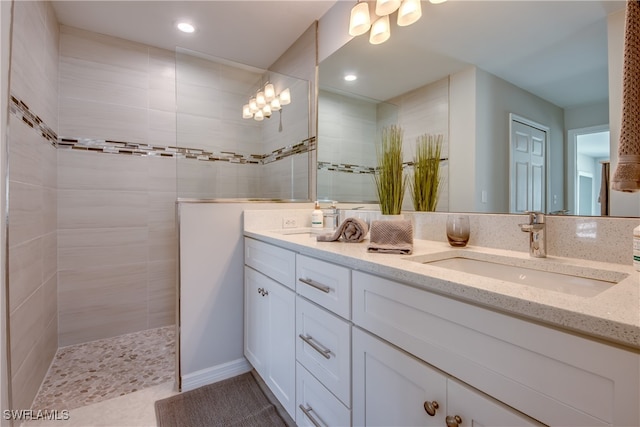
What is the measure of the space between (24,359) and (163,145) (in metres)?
1.62

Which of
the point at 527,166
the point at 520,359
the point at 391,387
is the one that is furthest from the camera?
the point at 527,166

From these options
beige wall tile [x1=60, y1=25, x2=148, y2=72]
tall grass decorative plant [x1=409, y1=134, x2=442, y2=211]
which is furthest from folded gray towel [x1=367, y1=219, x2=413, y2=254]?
beige wall tile [x1=60, y1=25, x2=148, y2=72]

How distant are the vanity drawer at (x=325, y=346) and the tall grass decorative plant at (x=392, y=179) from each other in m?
0.58

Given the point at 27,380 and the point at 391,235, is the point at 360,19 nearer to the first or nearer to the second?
the point at 391,235

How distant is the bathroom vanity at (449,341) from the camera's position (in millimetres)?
455

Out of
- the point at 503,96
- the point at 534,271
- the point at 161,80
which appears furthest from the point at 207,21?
the point at 534,271

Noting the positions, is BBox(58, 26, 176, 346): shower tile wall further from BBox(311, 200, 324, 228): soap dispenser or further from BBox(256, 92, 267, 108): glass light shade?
BBox(311, 200, 324, 228): soap dispenser

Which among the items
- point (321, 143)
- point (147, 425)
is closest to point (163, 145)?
point (321, 143)

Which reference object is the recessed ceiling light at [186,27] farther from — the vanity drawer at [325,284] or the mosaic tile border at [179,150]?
the vanity drawer at [325,284]

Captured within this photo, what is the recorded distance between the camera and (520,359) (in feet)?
1.75

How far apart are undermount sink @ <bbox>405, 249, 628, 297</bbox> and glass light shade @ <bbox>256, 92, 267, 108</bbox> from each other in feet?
5.72

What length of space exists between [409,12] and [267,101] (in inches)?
46.7

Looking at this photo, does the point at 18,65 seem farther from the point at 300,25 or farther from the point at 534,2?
the point at 534,2

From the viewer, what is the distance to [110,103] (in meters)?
2.24
